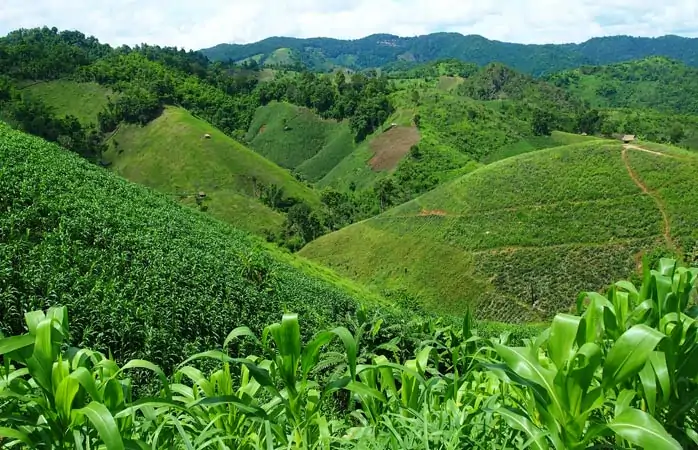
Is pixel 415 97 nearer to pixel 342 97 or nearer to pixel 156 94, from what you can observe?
pixel 342 97

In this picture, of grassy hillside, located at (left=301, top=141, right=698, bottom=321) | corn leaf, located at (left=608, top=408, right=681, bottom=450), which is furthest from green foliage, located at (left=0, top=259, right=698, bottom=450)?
grassy hillside, located at (left=301, top=141, right=698, bottom=321)

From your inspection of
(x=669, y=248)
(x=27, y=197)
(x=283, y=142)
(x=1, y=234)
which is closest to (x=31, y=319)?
(x=1, y=234)

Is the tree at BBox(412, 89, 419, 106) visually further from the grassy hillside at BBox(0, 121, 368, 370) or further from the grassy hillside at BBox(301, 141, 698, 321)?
the grassy hillside at BBox(0, 121, 368, 370)

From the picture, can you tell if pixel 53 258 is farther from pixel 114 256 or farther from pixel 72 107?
pixel 72 107

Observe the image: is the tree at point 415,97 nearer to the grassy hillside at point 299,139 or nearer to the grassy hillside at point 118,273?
the grassy hillside at point 299,139

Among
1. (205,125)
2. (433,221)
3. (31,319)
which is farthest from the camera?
(205,125)

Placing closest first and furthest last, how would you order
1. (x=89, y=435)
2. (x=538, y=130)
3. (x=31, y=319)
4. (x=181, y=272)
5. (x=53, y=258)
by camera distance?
(x=89, y=435)
(x=31, y=319)
(x=53, y=258)
(x=181, y=272)
(x=538, y=130)

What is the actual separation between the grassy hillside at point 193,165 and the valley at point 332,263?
548 millimetres

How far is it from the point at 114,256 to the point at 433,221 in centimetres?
5241

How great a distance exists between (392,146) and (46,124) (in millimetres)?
64864

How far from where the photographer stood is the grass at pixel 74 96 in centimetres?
10850

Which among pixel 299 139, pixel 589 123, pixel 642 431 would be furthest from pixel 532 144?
pixel 642 431

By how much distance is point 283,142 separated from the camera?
452 feet

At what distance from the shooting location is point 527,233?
5697 cm
